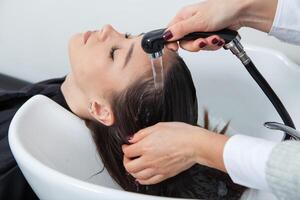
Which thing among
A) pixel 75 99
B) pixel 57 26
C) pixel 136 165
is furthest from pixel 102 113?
pixel 57 26

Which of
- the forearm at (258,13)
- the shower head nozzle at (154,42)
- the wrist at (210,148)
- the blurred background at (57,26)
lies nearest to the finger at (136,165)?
the wrist at (210,148)

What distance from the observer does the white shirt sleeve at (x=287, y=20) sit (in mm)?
1145

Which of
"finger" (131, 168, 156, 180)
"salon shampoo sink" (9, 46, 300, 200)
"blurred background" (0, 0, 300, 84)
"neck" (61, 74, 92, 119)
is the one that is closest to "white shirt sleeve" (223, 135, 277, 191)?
"finger" (131, 168, 156, 180)

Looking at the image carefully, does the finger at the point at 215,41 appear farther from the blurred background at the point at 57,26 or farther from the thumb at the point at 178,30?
the blurred background at the point at 57,26

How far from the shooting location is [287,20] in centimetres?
116

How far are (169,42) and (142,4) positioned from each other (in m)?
0.53

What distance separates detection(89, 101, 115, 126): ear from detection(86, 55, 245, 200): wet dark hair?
16 mm

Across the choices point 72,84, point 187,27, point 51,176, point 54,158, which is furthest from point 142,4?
point 51,176

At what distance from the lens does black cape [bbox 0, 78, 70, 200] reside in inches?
48.2

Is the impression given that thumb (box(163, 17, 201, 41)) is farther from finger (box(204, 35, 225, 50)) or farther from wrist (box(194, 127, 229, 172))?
wrist (box(194, 127, 229, 172))

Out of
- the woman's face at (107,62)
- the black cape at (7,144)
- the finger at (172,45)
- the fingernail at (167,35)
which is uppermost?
the fingernail at (167,35)

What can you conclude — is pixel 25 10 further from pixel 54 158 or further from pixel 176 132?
pixel 176 132

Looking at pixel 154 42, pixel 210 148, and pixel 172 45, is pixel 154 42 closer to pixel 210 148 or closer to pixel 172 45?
pixel 172 45

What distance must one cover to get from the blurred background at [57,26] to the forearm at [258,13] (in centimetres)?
28
